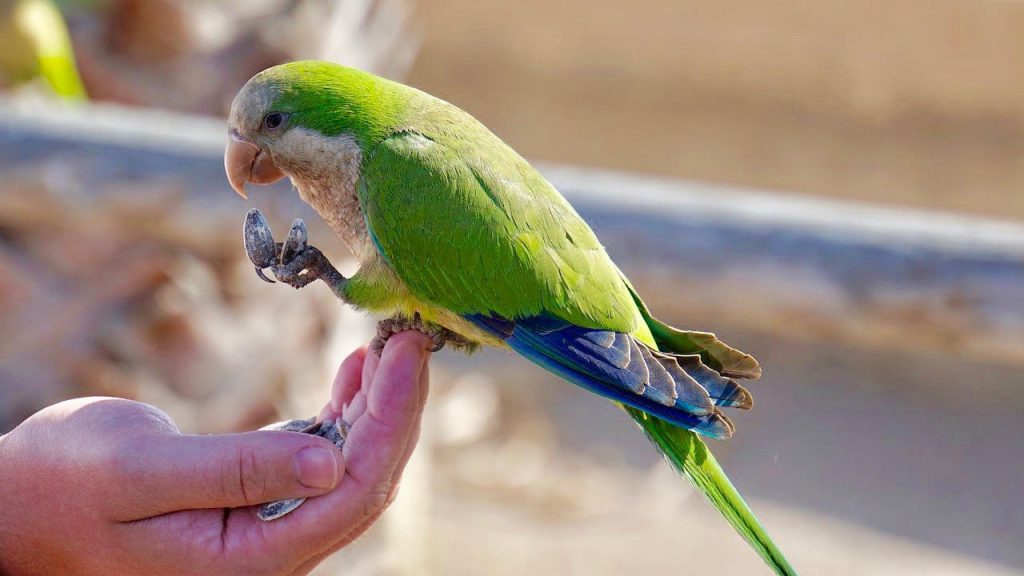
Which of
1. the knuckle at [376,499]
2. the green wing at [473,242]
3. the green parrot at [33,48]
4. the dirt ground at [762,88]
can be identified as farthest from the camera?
the dirt ground at [762,88]

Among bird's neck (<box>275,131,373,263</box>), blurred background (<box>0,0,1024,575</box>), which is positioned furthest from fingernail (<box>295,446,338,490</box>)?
blurred background (<box>0,0,1024,575</box>)

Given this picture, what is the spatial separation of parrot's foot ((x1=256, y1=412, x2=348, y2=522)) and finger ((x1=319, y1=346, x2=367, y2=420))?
0.04 meters

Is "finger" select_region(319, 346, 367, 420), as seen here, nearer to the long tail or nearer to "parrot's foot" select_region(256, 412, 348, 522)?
"parrot's foot" select_region(256, 412, 348, 522)

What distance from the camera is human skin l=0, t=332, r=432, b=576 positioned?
177cm

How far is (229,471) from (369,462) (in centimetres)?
24

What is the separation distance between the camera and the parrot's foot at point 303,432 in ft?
5.98

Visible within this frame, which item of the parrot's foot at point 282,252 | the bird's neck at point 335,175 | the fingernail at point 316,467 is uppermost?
the bird's neck at point 335,175

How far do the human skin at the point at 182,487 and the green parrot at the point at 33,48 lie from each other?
266cm

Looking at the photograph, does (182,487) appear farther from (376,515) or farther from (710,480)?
(710,480)

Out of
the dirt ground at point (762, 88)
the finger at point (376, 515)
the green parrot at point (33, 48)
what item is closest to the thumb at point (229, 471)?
the finger at point (376, 515)

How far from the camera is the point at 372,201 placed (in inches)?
79.9

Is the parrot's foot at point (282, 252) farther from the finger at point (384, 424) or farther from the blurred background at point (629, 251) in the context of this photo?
the blurred background at point (629, 251)

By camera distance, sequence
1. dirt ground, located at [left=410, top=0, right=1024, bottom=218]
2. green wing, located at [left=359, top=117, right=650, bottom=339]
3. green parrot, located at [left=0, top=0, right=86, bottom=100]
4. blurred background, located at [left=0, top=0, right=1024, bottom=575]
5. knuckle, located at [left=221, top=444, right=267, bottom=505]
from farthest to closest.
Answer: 1. dirt ground, located at [left=410, top=0, right=1024, bottom=218]
2. green parrot, located at [left=0, top=0, right=86, bottom=100]
3. blurred background, located at [left=0, top=0, right=1024, bottom=575]
4. green wing, located at [left=359, top=117, right=650, bottom=339]
5. knuckle, located at [left=221, top=444, right=267, bottom=505]

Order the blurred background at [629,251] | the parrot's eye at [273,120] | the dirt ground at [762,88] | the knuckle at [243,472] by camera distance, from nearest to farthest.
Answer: the knuckle at [243,472]
the parrot's eye at [273,120]
the blurred background at [629,251]
the dirt ground at [762,88]
